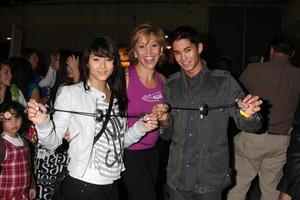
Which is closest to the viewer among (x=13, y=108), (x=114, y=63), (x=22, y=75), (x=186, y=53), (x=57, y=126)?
(x=57, y=126)

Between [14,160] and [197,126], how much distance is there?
2024 mm

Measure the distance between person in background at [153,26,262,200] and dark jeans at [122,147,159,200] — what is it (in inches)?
14.3

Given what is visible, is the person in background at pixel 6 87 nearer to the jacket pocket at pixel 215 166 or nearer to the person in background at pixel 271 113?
the jacket pocket at pixel 215 166

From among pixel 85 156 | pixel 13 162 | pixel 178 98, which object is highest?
pixel 178 98

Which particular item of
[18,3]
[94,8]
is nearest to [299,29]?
[94,8]

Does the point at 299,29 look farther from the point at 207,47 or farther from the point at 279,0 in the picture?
the point at 207,47

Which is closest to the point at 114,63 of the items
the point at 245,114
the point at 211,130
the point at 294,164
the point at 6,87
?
the point at 211,130

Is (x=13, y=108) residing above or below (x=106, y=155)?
above

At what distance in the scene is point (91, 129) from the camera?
9.25ft

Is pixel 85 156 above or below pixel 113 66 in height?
below

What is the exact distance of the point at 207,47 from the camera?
53.5 ft

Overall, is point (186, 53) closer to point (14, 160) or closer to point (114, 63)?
point (114, 63)

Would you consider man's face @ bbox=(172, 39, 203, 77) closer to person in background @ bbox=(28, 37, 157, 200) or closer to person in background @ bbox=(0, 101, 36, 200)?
person in background @ bbox=(28, 37, 157, 200)

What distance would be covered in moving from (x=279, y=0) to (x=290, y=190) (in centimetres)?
1522
